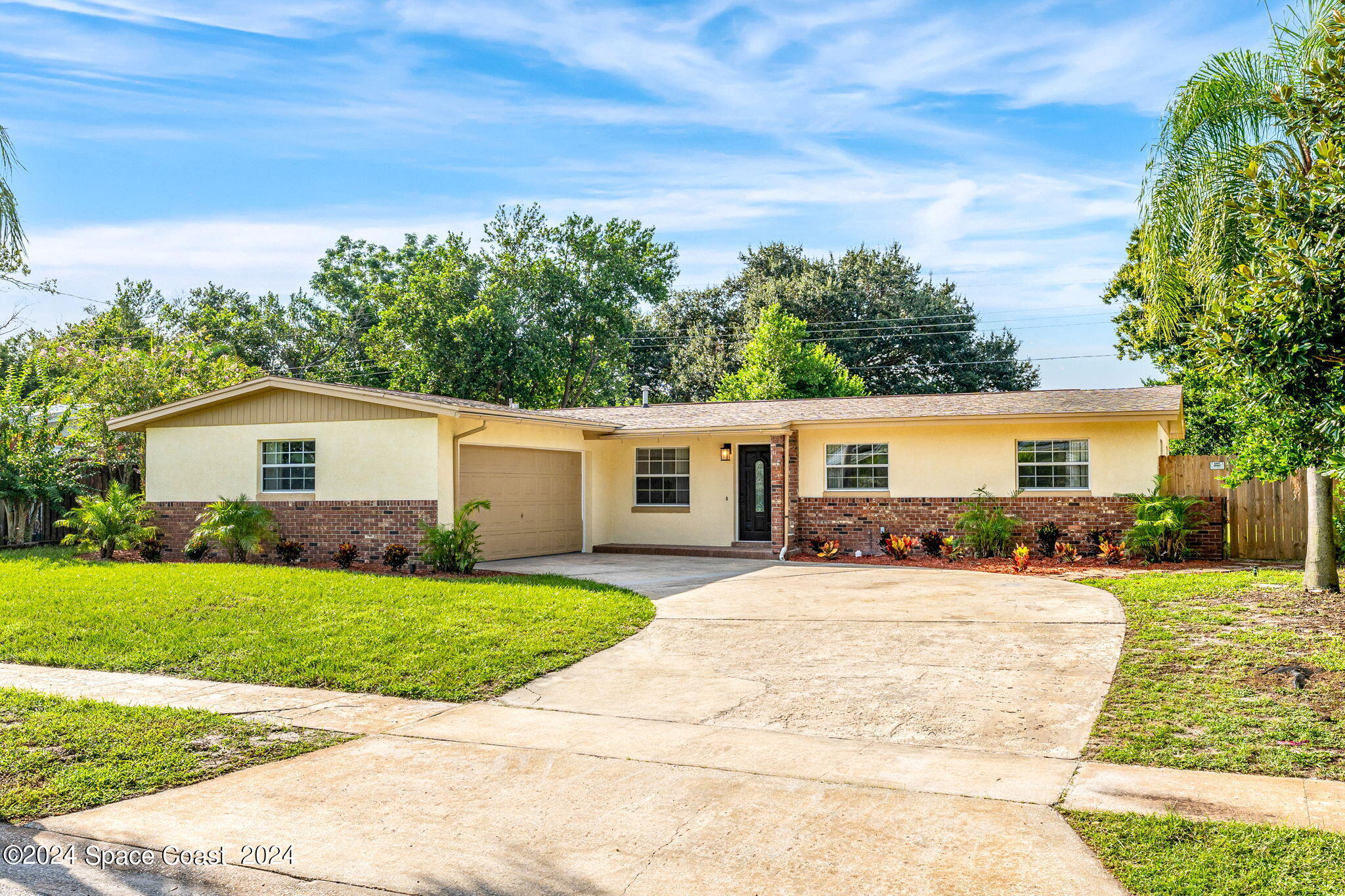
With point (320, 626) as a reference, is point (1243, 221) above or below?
above

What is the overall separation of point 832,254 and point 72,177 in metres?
36.1

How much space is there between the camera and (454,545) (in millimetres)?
13969

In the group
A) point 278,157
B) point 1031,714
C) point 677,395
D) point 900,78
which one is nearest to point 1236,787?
point 1031,714

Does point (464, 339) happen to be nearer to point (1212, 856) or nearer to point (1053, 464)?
point (1053, 464)

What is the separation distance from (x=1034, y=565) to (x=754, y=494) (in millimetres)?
5549

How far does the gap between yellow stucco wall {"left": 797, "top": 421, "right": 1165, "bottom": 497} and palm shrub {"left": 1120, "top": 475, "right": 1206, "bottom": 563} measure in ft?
3.01

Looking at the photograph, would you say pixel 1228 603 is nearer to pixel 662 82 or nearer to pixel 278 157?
pixel 662 82

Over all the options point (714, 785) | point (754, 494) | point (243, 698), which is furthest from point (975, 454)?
point (243, 698)

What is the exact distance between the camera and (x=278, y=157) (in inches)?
622

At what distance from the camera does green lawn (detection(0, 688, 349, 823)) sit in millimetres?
4945

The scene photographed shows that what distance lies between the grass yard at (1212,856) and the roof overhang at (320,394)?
11.8 m

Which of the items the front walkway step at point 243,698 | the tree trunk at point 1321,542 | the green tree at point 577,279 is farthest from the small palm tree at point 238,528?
the green tree at point 577,279

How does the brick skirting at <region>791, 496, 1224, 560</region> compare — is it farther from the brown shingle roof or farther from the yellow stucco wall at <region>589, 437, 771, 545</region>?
the brown shingle roof

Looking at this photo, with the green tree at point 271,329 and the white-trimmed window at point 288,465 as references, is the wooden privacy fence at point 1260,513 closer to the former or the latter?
the white-trimmed window at point 288,465
